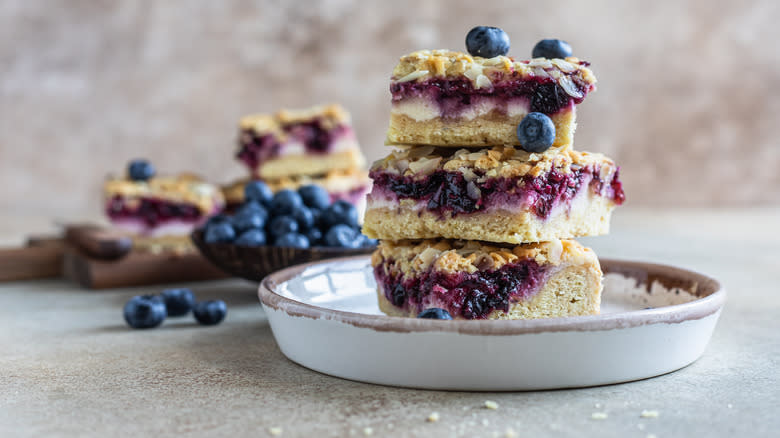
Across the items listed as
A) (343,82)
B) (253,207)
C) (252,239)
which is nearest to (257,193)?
(253,207)

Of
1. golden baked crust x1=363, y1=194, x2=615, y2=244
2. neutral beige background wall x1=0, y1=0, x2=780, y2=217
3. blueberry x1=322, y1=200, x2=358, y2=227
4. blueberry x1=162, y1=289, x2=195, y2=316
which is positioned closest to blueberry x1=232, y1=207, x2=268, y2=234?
blueberry x1=322, y1=200, x2=358, y2=227

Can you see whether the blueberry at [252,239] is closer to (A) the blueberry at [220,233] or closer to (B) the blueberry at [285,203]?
(A) the blueberry at [220,233]

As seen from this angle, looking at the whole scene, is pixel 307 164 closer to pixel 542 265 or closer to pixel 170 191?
pixel 170 191

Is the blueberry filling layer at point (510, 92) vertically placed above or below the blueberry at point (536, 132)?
above

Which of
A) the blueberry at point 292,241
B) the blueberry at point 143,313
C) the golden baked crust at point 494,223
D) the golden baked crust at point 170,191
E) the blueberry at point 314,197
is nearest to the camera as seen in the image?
the golden baked crust at point 494,223

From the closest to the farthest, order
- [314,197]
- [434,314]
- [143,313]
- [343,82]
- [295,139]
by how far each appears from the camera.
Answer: [434,314] → [143,313] → [314,197] → [295,139] → [343,82]

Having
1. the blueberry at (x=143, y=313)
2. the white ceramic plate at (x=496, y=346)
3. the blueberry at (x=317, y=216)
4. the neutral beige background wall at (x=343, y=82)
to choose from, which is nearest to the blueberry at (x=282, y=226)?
the blueberry at (x=317, y=216)
